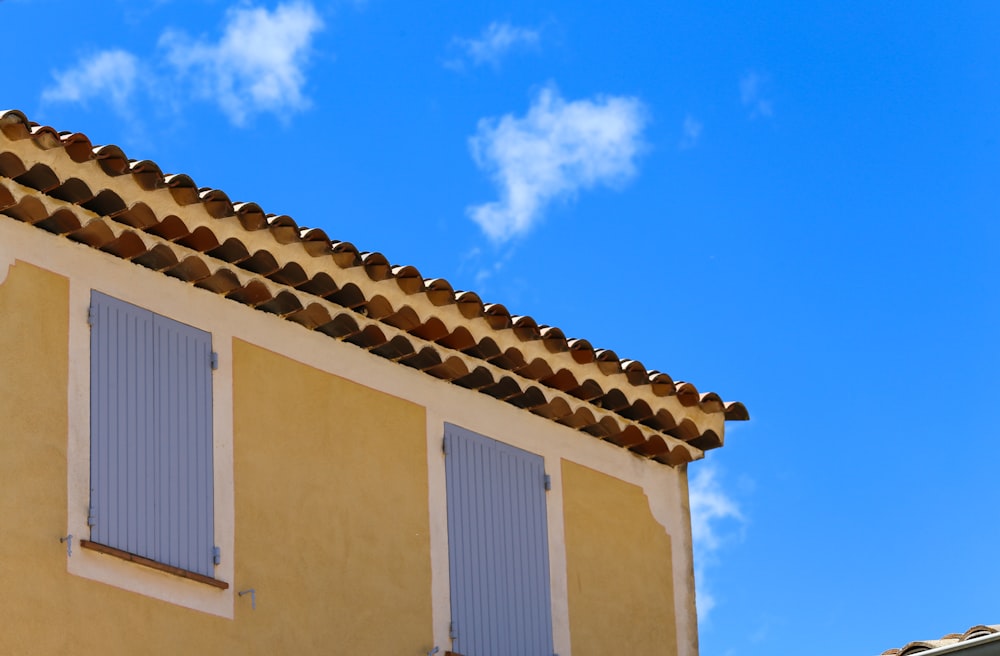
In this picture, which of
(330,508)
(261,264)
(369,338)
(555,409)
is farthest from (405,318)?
(555,409)

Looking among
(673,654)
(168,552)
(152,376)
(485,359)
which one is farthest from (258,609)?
(673,654)

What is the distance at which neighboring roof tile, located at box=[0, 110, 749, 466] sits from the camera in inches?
477

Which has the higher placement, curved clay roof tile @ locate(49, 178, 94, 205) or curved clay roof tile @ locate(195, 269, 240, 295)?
curved clay roof tile @ locate(49, 178, 94, 205)

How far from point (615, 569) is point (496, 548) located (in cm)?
117

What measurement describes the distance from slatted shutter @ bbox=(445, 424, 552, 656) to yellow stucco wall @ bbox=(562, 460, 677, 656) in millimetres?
299

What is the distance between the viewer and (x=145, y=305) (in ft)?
41.7

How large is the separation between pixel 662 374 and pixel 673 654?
1946 millimetres

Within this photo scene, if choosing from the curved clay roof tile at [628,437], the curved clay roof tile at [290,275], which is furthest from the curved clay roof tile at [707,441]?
the curved clay roof tile at [290,275]

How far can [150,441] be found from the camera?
12.4m

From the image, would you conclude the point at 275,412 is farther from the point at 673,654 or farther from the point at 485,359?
the point at 673,654

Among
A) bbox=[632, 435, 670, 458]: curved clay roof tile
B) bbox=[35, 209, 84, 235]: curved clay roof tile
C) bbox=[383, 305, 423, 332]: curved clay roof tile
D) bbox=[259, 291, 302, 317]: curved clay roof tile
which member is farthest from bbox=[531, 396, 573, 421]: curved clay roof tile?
bbox=[35, 209, 84, 235]: curved clay roof tile

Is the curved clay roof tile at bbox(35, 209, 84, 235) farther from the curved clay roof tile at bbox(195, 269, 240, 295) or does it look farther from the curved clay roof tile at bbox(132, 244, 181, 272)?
the curved clay roof tile at bbox(195, 269, 240, 295)

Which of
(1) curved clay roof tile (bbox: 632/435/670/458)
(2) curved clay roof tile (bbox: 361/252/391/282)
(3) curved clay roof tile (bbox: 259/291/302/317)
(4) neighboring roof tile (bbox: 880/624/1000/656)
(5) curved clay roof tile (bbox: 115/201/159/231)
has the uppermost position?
(2) curved clay roof tile (bbox: 361/252/391/282)

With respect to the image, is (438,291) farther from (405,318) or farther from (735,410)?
(735,410)
